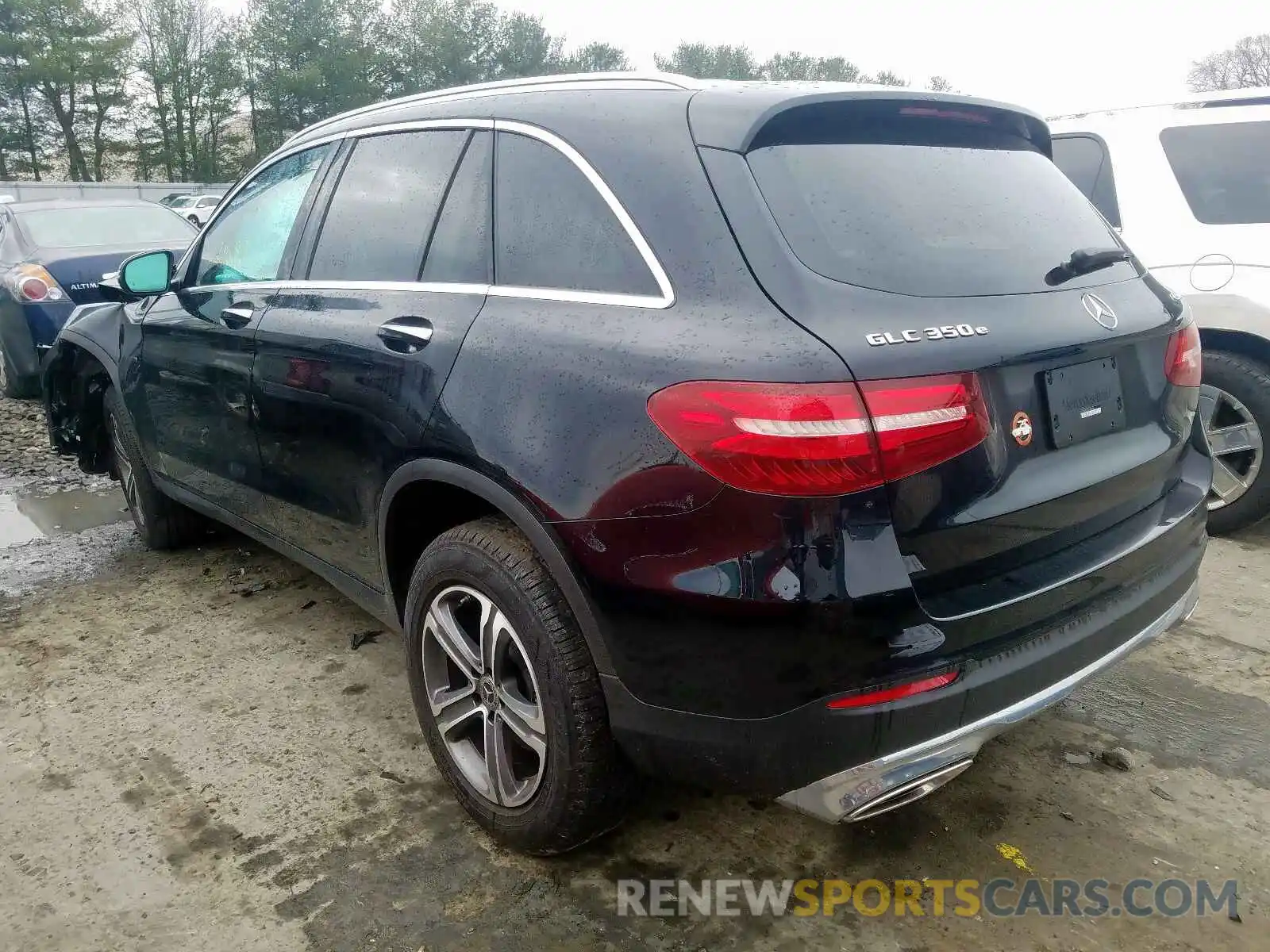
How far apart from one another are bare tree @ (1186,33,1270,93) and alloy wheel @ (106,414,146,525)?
6333 centimetres

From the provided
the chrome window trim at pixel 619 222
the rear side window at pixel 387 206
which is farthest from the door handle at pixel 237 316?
the chrome window trim at pixel 619 222

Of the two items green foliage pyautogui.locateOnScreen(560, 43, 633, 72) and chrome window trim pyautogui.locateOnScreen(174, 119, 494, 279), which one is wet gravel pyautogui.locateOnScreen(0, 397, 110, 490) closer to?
chrome window trim pyautogui.locateOnScreen(174, 119, 494, 279)

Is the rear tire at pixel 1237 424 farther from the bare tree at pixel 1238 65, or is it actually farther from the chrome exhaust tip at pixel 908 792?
the bare tree at pixel 1238 65

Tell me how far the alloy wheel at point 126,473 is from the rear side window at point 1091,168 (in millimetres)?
4582

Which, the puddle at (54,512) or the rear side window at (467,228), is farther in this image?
the puddle at (54,512)

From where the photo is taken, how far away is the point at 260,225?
11.3 feet

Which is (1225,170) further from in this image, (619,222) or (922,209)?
(619,222)

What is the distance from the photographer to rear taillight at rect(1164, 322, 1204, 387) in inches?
91.1

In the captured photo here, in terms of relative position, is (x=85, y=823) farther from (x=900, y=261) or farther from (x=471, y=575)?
(x=900, y=261)

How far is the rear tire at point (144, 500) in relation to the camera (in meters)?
4.29

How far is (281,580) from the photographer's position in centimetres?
419

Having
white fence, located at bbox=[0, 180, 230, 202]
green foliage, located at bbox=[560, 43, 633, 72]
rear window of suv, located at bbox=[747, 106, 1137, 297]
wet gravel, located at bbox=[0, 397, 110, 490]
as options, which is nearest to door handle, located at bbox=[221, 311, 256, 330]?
rear window of suv, located at bbox=[747, 106, 1137, 297]

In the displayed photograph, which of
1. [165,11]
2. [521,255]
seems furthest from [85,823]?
[165,11]

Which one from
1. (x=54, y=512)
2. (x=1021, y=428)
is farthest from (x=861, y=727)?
(x=54, y=512)
